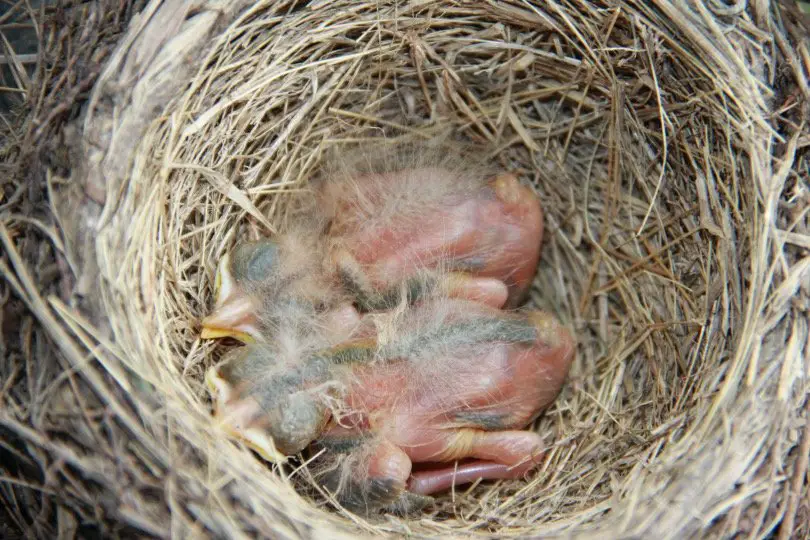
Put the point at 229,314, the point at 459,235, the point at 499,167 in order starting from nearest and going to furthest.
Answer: the point at 229,314 < the point at 459,235 < the point at 499,167

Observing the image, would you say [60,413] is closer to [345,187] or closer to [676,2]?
[345,187]

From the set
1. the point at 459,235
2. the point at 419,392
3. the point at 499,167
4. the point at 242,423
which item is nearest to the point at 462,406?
the point at 419,392

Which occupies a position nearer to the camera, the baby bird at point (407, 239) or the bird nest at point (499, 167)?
the bird nest at point (499, 167)

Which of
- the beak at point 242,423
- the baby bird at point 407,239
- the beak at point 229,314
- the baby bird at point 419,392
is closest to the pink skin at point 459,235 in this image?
the baby bird at point 407,239

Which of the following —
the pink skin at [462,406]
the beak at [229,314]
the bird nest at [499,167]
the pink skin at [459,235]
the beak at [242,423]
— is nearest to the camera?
the bird nest at [499,167]

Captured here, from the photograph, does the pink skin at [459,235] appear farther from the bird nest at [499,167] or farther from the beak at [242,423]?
the beak at [242,423]

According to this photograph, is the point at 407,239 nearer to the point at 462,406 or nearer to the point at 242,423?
the point at 462,406
